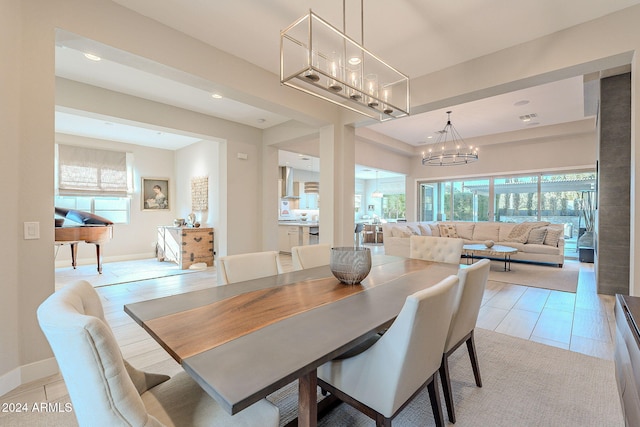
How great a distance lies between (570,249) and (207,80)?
866 cm

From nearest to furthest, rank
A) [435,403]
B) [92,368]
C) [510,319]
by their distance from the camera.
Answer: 1. [92,368]
2. [435,403]
3. [510,319]

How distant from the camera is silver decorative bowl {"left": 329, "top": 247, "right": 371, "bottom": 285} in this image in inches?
70.8

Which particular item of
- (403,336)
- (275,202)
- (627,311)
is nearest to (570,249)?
(275,202)

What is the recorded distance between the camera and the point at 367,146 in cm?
740

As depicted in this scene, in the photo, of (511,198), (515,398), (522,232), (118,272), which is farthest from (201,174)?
(511,198)

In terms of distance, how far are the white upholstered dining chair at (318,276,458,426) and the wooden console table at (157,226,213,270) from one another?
5084 mm

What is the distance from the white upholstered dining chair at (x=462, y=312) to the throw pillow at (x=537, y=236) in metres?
5.64

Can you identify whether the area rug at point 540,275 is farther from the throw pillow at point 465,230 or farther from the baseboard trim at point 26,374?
the baseboard trim at point 26,374

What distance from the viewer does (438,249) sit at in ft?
9.60

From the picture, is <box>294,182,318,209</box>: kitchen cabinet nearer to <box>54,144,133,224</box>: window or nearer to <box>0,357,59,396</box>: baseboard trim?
<box>54,144,133,224</box>: window

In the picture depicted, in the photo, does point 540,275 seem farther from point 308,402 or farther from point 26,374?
point 26,374

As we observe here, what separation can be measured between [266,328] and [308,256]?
1420 mm

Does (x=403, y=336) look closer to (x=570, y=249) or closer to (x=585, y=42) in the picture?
(x=585, y=42)

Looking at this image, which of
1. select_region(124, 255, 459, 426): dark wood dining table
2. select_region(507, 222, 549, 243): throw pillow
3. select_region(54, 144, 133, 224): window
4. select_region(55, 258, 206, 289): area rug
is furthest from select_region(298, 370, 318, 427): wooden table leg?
select_region(54, 144, 133, 224): window
